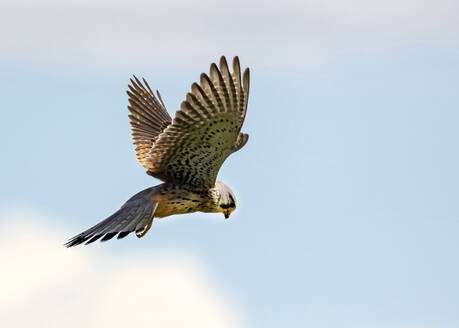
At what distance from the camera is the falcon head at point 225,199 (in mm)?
10797

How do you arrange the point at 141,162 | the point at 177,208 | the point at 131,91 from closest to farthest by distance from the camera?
the point at 177,208 → the point at 141,162 → the point at 131,91

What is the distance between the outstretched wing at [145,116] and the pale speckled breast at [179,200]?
169 centimetres

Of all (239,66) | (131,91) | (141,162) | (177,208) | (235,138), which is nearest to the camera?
(239,66)

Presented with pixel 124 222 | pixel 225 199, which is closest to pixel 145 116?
pixel 225 199

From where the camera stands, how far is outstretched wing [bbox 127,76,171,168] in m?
12.2

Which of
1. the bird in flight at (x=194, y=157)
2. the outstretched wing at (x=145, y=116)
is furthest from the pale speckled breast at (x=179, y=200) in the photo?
the outstretched wing at (x=145, y=116)

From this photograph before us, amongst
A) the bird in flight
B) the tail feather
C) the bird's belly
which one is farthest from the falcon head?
the tail feather

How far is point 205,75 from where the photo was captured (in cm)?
916

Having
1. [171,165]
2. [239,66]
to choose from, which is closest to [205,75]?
[239,66]

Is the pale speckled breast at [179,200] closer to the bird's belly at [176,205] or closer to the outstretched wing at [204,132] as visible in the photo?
the bird's belly at [176,205]

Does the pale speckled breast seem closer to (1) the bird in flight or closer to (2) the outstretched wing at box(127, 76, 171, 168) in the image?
(1) the bird in flight

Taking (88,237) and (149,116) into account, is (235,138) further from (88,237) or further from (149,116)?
(149,116)

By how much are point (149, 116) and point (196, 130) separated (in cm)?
308

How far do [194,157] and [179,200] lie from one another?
0.61 meters
